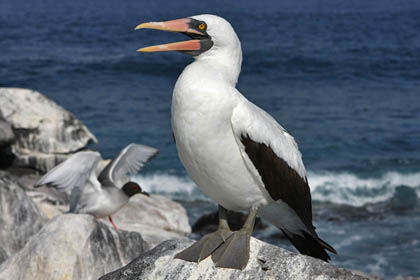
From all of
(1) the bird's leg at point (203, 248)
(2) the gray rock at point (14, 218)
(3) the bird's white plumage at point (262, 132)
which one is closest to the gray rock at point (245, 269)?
(1) the bird's leg at point (203, 248)

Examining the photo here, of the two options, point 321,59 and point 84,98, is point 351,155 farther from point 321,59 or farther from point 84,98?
point 321,59

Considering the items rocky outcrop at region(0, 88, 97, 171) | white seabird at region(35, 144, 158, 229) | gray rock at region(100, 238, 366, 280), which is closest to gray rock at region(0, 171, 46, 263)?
white seabird at region(35, 144, 158, 229)

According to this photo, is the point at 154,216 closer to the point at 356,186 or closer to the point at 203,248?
the point at 203,248

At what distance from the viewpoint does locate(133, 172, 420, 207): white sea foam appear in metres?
16.6

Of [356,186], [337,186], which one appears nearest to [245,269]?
[337,186]

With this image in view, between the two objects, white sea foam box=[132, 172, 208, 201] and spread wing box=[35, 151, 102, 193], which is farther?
white sea foam box=[132, 172, 208, 201]

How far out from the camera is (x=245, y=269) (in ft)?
14.4

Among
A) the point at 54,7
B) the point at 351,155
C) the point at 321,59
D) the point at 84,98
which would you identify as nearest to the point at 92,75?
the point at 84,98

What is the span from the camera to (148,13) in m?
52.3

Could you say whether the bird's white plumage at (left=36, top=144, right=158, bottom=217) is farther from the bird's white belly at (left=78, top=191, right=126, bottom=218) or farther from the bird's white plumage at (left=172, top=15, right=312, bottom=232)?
the bird's white plumage at (left=172, top=15, right=312, bottom=232)

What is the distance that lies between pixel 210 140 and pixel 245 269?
0.86 m

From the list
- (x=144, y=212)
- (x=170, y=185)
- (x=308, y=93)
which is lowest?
(x=170, y=185)

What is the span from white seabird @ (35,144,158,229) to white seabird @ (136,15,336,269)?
5.38 m

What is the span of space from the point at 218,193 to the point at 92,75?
25338 mm
